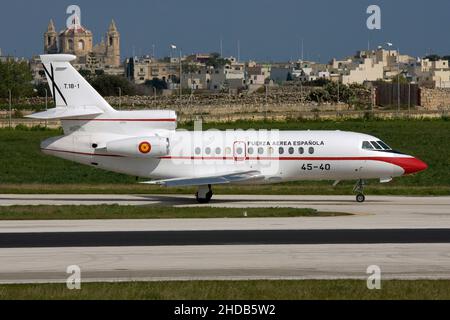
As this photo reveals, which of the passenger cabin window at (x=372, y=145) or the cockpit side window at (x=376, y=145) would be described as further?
the cockpit side window at (x=376, y=145)

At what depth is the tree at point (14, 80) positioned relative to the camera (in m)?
132

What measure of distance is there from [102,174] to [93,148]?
1477cm

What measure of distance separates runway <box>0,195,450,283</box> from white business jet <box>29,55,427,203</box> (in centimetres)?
416

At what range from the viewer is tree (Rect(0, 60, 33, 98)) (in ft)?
434

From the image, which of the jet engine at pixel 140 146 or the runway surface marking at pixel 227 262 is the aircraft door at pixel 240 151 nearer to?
the jet engine at pixel 140 146

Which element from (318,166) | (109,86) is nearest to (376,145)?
(318,166)

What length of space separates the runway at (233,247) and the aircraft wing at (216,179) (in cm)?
554

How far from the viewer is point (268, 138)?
132ft

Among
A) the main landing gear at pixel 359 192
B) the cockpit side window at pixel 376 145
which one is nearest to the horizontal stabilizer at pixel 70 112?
the main landing gear at pixel 359 192

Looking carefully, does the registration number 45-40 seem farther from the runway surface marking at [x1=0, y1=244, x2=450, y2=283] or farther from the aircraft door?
the runway surface marking at [x1=0, y1=244, x2=450, y2=283]

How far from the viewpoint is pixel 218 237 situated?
92.7 feet

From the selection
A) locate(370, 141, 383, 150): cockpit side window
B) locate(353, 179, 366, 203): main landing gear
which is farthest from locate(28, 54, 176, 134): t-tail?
locate(370, 141, 383, 150): cockpit side window

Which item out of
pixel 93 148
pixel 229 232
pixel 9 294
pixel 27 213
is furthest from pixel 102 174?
pixel 9 294

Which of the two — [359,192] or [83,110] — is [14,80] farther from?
[359,192]
